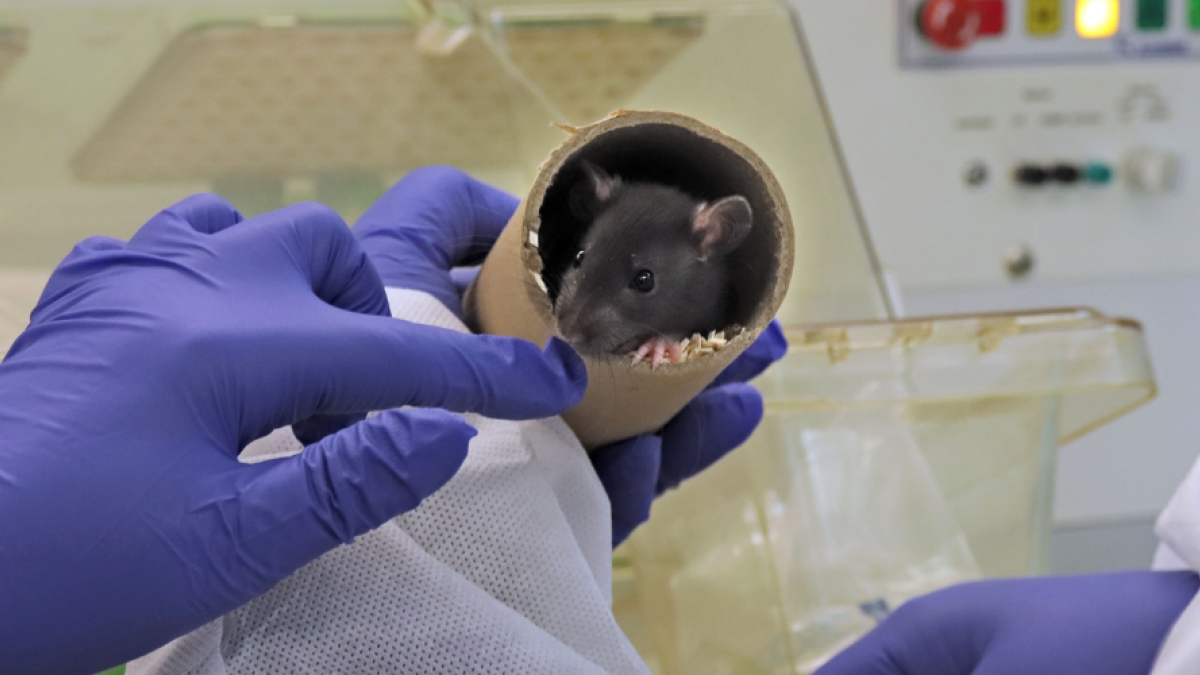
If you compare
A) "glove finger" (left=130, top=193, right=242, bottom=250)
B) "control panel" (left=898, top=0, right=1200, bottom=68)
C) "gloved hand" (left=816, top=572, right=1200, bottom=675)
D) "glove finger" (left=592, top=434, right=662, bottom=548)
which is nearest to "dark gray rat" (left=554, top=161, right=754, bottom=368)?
"glove finger" (left=592, top=434, right=662, bottom=548)

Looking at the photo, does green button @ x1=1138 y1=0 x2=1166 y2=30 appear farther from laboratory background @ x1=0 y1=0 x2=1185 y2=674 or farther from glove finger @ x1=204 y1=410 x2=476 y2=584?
glove finger @ x1=204 y1=410 x2=476 y2=584

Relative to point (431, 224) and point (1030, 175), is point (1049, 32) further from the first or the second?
point (431, 224)

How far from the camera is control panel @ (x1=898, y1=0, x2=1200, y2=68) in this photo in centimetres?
188

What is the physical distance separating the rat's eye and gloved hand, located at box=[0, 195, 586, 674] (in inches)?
4.3

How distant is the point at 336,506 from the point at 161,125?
898mm

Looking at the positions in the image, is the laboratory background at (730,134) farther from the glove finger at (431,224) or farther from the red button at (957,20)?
the red button at (957,20)

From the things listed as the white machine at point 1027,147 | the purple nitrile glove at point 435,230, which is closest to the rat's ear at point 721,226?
the purple nitrile glove at point 435,230

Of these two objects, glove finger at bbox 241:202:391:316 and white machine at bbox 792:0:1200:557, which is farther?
white machine at bbox 792:0:1200:557

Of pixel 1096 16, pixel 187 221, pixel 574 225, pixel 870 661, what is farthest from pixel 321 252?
pixel 1096 16

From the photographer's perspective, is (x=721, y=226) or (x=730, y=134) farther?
(x=730, y=134)

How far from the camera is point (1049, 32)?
6.31ft

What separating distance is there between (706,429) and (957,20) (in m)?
1.31

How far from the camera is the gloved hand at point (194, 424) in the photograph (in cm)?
54

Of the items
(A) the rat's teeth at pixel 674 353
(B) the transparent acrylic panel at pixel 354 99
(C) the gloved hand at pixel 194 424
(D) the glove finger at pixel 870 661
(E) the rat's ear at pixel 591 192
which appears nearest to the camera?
(C) the gloved hand at pixel 194 424
